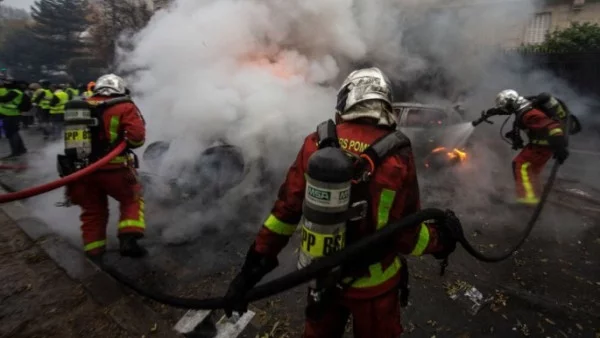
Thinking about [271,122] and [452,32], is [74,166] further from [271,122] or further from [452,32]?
[452,32]

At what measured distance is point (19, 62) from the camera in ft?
106

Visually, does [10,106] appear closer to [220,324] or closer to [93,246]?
[93,246]

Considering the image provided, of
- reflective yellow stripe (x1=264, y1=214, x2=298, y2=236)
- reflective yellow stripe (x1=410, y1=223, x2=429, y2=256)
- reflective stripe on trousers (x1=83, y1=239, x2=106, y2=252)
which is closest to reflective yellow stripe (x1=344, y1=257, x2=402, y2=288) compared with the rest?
reflective yellow stripe (x1=410, y1=223, x2=429, y2=256)

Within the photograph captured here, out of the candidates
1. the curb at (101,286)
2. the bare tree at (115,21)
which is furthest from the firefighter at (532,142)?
the bare tree at (115,21)

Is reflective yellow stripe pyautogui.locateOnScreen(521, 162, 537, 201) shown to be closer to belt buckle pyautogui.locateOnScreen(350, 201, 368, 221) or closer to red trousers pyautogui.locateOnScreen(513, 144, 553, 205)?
red trousers pyautogui.locateOnScreen(513, 144, 553, 205)

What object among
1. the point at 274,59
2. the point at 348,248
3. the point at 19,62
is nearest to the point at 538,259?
the point at 348,248

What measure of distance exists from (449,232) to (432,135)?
5376mm

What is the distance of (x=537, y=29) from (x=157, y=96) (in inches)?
651

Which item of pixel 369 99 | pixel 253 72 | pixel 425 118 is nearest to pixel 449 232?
pixel 369 99

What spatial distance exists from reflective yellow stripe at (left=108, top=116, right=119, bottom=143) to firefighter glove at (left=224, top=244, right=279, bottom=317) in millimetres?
2458

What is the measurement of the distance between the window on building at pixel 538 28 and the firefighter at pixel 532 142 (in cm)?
1271

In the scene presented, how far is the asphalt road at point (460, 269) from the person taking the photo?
293 centimetres

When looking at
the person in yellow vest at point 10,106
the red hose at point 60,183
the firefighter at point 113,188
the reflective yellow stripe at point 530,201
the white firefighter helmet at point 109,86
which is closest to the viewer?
the red hose at point 60,183

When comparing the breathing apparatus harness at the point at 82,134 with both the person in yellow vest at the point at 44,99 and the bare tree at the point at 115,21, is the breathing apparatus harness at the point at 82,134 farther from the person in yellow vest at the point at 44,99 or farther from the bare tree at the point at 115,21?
the bare tree at the point at 115,21
